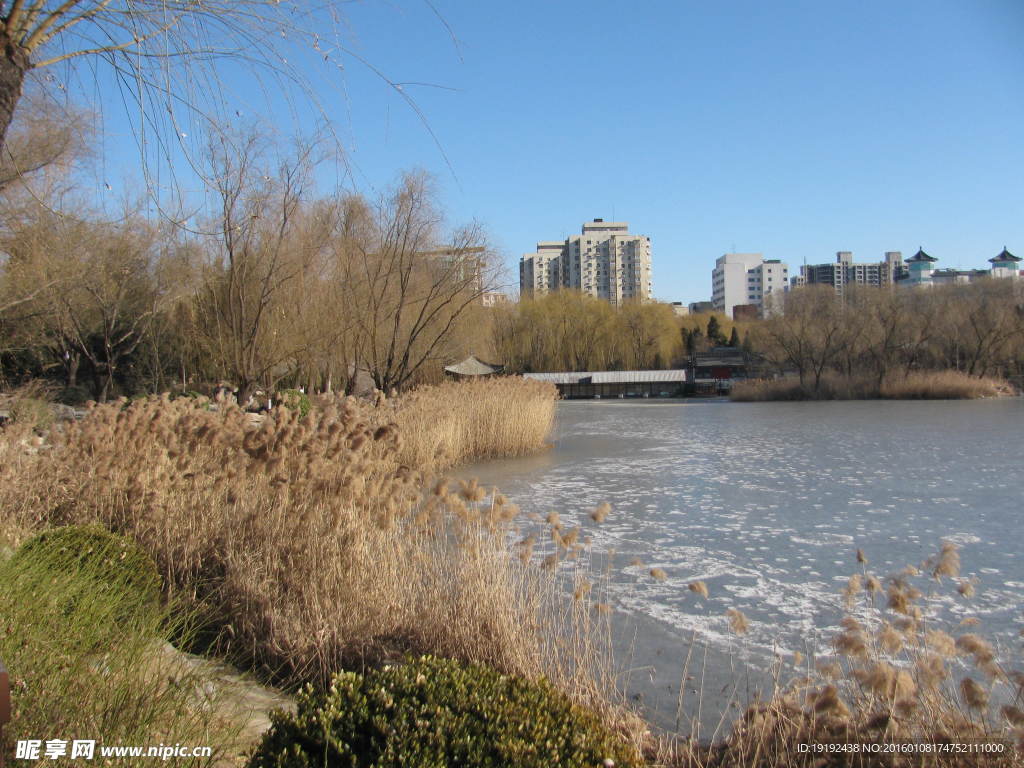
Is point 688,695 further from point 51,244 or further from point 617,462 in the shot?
point 51,244

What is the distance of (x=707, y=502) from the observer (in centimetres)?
969

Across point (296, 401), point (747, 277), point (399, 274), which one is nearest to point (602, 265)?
point (747, 277)

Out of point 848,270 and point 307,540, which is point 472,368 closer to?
point 307,540

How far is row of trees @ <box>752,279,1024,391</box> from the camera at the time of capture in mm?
46875

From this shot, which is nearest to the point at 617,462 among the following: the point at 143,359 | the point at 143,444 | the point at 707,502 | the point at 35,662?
the point at 707,502

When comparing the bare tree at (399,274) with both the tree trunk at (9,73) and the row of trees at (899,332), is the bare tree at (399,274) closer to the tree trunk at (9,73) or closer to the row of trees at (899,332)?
the tree trunk at (9,73)

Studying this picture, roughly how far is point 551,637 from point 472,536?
65 cm

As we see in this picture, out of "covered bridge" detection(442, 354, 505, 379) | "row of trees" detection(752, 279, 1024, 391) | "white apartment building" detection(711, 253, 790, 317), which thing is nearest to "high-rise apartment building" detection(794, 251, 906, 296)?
"white apartment building" detection(711, 253, 790, 317)

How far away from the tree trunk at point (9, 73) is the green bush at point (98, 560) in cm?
194

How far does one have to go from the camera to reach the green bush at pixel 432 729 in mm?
1841

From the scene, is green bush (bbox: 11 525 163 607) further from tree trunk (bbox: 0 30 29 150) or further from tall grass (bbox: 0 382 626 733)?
tree trunk (bbox: 0 30 29 150)

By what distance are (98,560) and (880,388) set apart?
1806 inches

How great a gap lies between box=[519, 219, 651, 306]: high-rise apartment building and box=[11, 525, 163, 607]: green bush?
373 feet

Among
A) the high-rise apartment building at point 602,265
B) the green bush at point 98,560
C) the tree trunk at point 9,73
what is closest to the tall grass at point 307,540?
the green bush at point 98,560
